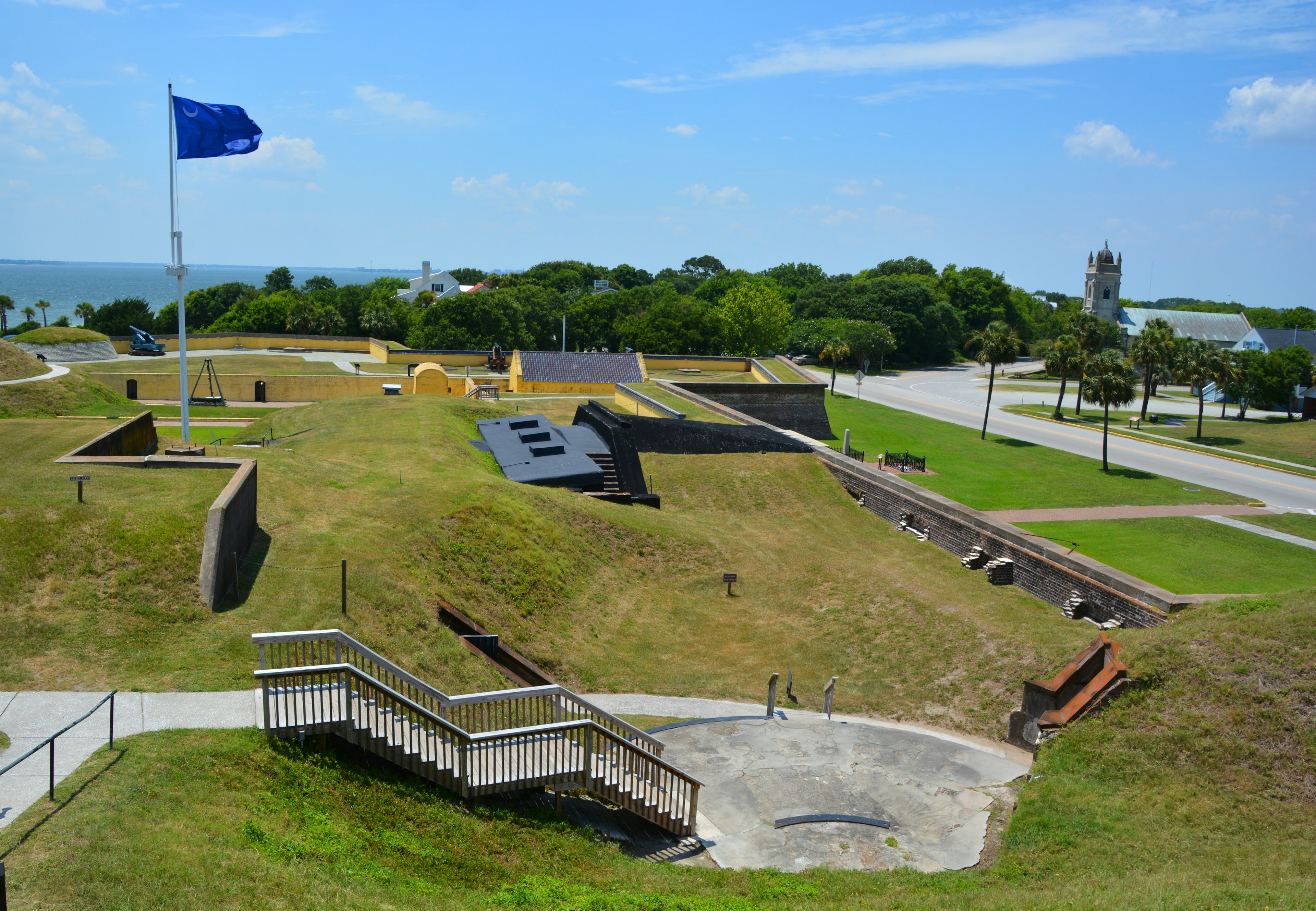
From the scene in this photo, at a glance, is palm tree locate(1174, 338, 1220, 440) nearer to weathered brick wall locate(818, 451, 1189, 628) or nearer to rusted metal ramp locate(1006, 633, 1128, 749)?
weathered brick wall locate(818, 451, 1189, 628)

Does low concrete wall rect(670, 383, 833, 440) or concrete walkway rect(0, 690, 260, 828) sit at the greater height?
low concrete wall rect(670, 383, 833, 440)

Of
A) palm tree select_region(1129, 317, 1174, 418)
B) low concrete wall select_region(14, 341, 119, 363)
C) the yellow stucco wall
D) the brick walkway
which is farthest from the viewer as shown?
palm tree select_region(1129, 317, 1174, 418)

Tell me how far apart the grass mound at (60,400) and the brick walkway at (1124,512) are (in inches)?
1323

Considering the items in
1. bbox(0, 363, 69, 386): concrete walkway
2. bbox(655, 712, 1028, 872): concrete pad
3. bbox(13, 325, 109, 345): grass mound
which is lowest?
bbox(655, 712, 1028, 872): concrete pad

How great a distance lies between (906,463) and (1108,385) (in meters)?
13.4

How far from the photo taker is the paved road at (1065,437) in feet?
148

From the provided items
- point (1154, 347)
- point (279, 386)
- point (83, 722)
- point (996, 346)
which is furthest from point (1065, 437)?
point (83, 722)

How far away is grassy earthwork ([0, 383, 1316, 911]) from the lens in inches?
375

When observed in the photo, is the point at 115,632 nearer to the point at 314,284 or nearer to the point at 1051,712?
the point at 1051,712

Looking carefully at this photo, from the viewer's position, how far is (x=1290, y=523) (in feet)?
120

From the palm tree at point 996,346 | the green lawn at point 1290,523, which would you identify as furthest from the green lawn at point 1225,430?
the green lawn at point 1290,523

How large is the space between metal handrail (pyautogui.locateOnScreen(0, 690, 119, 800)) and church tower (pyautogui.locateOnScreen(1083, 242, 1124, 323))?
135520mm

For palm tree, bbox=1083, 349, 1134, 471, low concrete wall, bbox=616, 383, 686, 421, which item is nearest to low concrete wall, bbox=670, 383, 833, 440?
low concrete wall, bbox=616, 383, 686, 421

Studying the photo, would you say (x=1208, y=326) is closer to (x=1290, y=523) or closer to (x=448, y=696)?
(x=1290, y=523)
